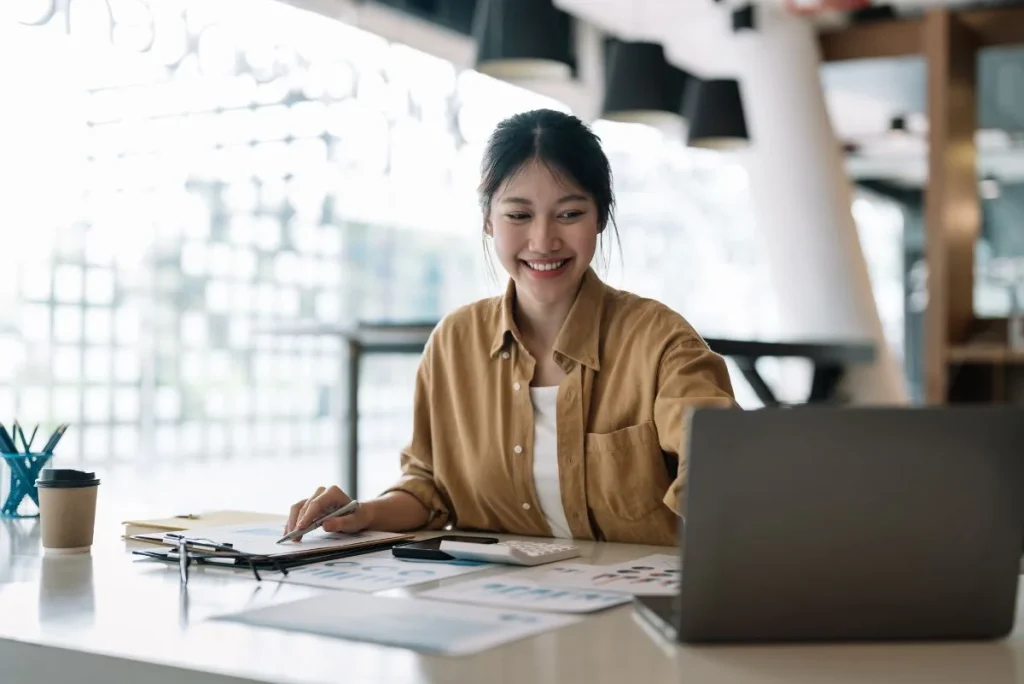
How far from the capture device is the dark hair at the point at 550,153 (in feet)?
6.56

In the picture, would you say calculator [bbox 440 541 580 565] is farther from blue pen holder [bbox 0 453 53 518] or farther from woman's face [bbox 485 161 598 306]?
blue pen holder [bbox 0 453 53 518]

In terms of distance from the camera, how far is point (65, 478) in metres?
1.64

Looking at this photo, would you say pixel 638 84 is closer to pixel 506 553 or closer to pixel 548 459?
pixel 548 459

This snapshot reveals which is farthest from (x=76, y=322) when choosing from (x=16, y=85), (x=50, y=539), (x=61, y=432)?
(x=50, y=539)

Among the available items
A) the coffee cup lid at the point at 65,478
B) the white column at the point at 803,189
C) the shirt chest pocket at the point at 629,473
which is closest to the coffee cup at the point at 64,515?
the coffee cup lid at the point at 65,478

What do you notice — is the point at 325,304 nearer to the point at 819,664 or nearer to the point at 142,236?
the point at 142,236

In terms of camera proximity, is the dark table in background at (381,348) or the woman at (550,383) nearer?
the woman at (550,383)

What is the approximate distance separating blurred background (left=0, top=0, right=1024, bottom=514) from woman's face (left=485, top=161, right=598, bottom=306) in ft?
4.14

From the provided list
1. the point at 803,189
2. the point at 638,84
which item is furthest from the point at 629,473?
the point at 803,189

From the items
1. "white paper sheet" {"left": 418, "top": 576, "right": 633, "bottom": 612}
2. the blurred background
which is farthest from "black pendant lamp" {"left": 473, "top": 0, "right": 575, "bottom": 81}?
"white paper sheet" {"left": 418, "top": 576, "right": 633, "bottom": 612}

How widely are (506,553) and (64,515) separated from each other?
66 centimetres

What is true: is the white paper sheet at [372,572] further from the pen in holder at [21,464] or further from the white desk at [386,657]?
the pen in holder at [21,464]

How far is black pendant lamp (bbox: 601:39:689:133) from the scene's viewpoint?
4.50m

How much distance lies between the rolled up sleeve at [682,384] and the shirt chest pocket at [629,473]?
28 millimetres
